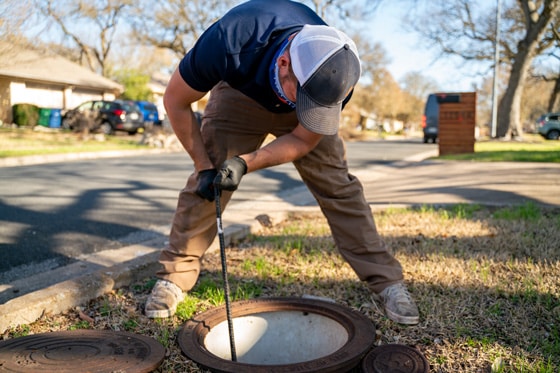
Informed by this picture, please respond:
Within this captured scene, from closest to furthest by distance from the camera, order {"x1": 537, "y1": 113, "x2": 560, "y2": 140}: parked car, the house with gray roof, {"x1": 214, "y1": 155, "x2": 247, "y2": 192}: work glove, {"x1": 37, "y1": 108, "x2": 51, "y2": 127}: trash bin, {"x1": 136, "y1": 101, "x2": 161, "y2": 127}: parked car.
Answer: {"x1": 214, "y1": 155, "x2": 247, "y2": 192}: work glove < {"x1": 37, "y1": 108, "x2": 51, "y2": 127}: trash bin < the house with gray roof < {"x1": 136, "y1": 101, "x2": 161, "y2": 127}: parked car < {"x1": 537, "y1": 113, "x2": 560, "y2": 140}: parked car

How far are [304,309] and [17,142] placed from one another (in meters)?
15.5

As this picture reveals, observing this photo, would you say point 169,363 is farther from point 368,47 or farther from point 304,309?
point 368,47

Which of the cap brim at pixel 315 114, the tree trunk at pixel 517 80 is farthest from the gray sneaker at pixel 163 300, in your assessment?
the tree trunk at pixel 517 80

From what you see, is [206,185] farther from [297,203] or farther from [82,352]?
[297,203]

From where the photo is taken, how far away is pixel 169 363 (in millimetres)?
2113

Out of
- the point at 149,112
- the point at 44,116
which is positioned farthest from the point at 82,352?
the point at 149,112

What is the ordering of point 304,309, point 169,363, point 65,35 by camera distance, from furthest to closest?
1. point 65,35
2. point 304,309
3. point 169,363

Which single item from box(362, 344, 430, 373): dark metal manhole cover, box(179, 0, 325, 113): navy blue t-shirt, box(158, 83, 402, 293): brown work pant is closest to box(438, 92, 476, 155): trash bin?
box(158, 83, 402, 293): brown work pant

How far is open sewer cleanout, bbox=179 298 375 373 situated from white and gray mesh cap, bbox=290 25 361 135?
3.17 feet

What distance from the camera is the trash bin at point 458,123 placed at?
1348 cm

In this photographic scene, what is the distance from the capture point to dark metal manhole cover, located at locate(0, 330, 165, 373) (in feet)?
6.18

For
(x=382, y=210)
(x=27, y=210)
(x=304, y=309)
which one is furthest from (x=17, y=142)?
(x=304, y=309)

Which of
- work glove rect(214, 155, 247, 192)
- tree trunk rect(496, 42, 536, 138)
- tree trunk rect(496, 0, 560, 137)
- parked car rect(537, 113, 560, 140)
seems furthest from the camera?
parked car rect(537, 113, 560, 140)

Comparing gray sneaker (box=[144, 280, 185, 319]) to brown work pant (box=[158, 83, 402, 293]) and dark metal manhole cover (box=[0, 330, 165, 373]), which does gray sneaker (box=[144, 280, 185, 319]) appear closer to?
brown work pant (box=[158, 83, 402, 293])
